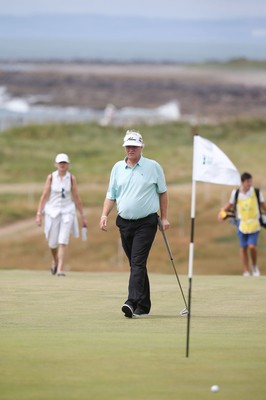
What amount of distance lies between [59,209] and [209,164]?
28.5ft

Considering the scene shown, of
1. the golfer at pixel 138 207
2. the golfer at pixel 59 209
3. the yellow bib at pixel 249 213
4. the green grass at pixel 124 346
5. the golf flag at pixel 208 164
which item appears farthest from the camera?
the yellow bib at pixel 249 213

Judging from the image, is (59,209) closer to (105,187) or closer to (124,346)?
(124,346)

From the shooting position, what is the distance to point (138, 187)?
49.5 ft

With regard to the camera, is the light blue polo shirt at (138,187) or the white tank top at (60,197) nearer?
the light blue polo shirt at (138,187)

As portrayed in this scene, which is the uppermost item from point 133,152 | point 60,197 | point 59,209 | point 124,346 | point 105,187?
point 105,187

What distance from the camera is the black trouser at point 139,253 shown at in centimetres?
1513

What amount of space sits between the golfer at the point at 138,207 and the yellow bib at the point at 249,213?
9.37 m

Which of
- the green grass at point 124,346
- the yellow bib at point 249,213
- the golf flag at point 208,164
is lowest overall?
the green grass at point 124,346

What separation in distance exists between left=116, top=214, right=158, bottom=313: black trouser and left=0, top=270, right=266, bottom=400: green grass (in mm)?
253

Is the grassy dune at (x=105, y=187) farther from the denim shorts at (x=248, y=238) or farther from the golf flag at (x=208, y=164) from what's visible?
the golf flag at (x=208, y=164)

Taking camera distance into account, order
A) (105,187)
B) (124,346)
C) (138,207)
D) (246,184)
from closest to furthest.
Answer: (124,346), (138,207), (246,184), (105,187)

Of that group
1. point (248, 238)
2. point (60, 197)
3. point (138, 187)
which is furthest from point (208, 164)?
point (248, 238)

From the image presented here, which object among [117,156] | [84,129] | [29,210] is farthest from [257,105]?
[29,210]

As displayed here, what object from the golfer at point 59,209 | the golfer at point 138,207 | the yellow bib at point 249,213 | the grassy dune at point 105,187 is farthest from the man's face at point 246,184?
the grassy dune at point 105,187
